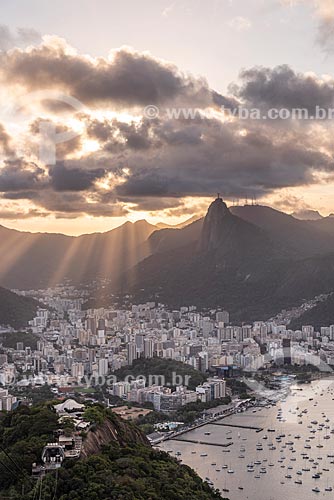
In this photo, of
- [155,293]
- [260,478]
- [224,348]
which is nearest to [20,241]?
[155,293]

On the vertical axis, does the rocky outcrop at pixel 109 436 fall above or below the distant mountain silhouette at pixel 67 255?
below

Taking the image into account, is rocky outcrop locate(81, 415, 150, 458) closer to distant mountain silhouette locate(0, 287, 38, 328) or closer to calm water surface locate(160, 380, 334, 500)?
calm water surface locate(160, 380, 334, 500)

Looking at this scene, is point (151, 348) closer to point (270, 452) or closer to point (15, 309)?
point (270, 452)

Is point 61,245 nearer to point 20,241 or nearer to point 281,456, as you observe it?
point 20,241

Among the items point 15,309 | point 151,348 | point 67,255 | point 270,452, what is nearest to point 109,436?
point 270,452

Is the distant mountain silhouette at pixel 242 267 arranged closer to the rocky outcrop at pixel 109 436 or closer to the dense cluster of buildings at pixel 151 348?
the dense cluster of buildings at pixel 151 348

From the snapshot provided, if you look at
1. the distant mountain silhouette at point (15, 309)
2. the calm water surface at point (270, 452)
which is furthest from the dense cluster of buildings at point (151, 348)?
the calm water surface at point (270, 452)

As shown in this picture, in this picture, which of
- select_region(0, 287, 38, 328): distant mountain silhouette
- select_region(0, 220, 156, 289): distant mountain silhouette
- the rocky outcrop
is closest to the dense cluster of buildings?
select_region(0, 287, 38, 328): distant mountain silhouette

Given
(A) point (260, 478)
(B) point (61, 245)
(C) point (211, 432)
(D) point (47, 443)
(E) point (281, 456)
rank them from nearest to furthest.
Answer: (D) point (47, 443) → (A) point (260, 478) → (E) point (281, 456) → (C) point (211, 432) → (B) point (61, 245)
